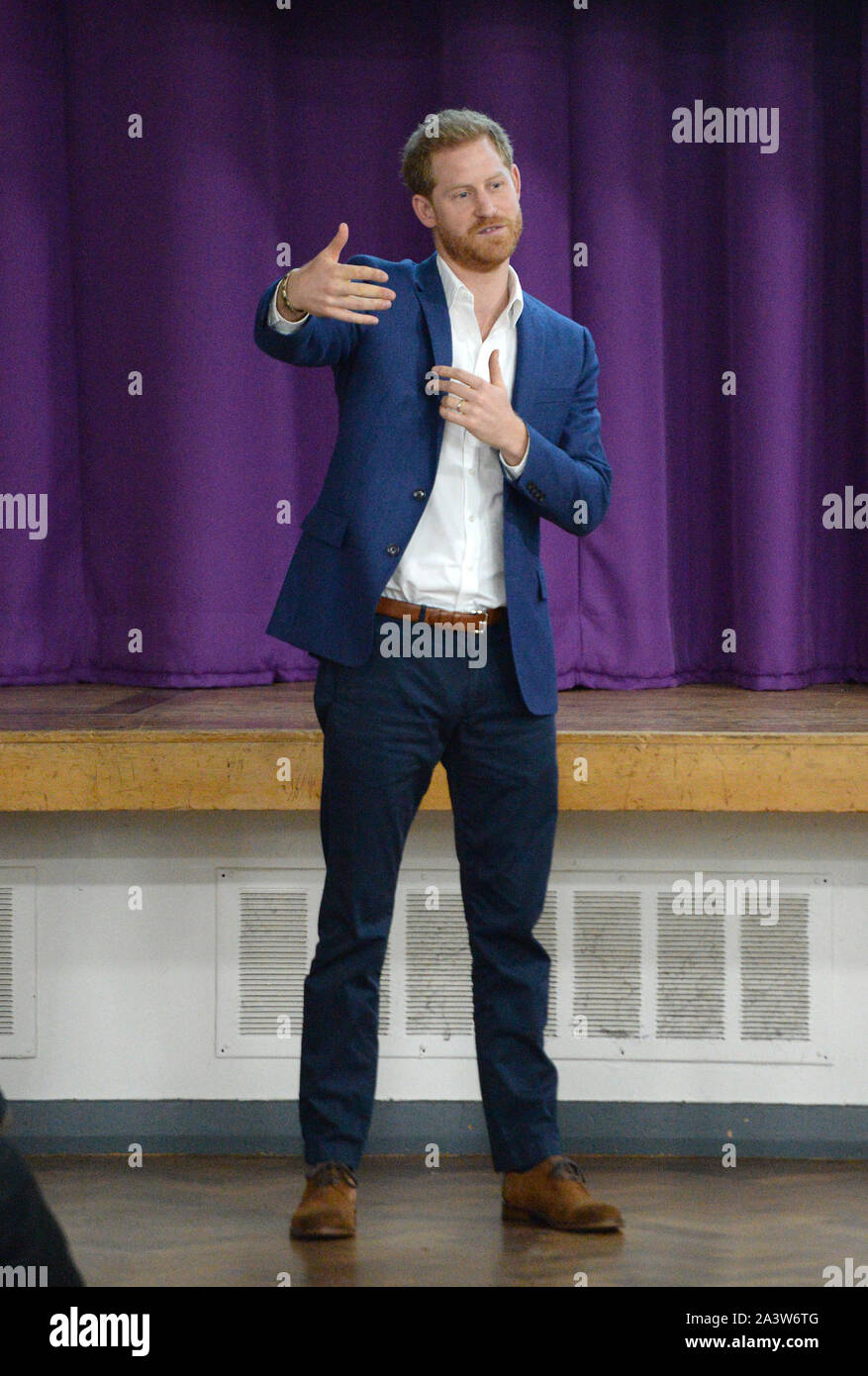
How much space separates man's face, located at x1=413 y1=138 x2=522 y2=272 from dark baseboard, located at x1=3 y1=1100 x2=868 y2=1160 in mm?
1462

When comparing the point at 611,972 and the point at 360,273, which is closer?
the point at 360,273

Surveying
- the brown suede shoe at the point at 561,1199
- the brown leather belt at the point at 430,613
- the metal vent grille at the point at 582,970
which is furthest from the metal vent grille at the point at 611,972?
the brown leather belt at the point at 430,613

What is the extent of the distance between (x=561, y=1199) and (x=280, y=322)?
4.18 ft

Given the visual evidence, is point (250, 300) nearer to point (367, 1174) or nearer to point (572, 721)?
point (572, 721)

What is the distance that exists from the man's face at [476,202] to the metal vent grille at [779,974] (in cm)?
126

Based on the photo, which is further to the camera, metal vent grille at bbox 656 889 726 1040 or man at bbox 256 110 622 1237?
metal vent grille at bbox 656 889 726 1040

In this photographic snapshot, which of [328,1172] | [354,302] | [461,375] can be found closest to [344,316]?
[354,302]

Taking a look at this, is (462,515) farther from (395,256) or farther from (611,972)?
(395,256)

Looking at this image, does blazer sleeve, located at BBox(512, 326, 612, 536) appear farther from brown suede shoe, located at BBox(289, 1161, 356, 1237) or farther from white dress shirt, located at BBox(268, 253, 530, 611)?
brown suede shoe, located at BBox(289, 1161, 356, 1237)

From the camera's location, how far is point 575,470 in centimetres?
196

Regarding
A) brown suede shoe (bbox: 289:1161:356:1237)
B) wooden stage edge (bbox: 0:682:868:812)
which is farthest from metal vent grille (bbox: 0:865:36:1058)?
brown suede shoe (bbox: 289:1161:356:1237)

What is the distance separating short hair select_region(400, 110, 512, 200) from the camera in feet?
6.32

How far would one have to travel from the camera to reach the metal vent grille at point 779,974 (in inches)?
101

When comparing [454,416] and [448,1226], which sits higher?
Result: [454,416]
